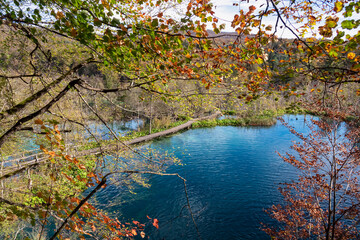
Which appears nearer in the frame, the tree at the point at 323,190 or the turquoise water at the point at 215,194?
the tree at the point at 323,190

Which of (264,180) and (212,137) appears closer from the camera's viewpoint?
(264,180)

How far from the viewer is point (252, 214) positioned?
29.6 feet

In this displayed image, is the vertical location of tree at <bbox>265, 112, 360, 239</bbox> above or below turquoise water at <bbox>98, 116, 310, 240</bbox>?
above

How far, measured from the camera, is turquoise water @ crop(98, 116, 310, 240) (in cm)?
835

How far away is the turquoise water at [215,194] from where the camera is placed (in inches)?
329

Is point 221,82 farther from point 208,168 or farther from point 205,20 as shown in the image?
point 208,168

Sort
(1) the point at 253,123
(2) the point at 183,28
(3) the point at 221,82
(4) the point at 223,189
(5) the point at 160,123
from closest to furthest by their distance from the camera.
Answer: (2) the point at 183,28 → (3) the point at 221,82 → (4) the point at 223,189 → (5) the point at 160,123 → (1) the point at 253,123

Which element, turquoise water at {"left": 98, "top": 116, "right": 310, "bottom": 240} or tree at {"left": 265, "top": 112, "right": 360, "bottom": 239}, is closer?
tree at {"left": 265, "top": 112, "right": 360, "bottom": 239}

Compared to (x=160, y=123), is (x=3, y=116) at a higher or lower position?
higher

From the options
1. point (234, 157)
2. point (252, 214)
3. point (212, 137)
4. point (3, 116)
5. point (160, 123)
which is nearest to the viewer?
point (3, 116)

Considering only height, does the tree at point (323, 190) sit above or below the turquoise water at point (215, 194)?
above

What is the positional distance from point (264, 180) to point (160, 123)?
14.0 meters

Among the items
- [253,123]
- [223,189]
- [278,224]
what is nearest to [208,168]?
[223,189]

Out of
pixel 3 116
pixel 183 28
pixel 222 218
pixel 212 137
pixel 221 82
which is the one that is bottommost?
pixel 222 218
